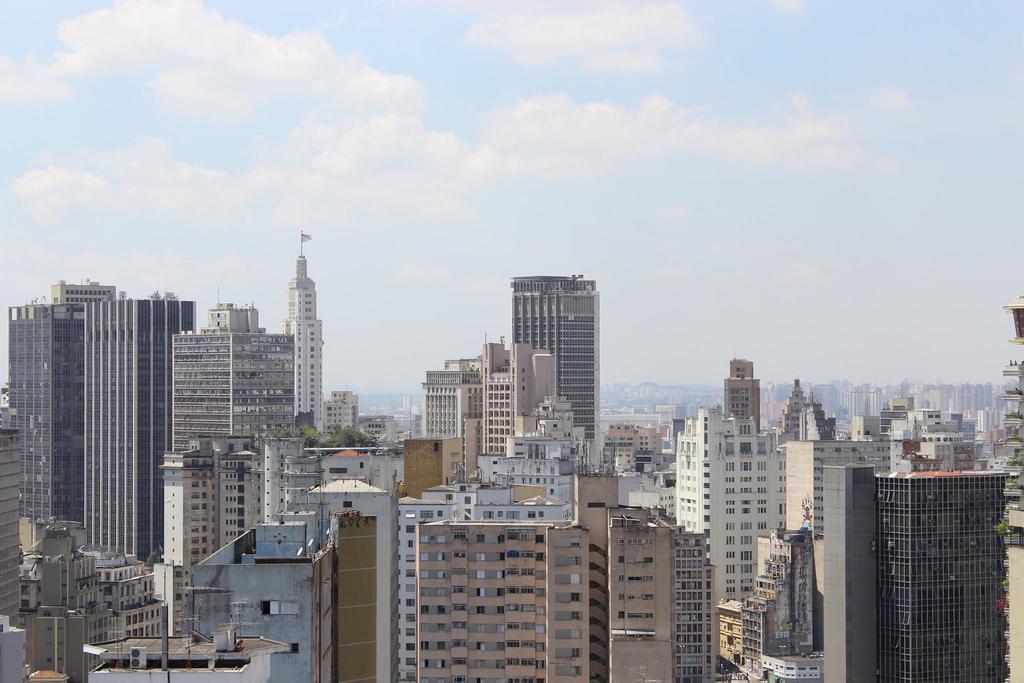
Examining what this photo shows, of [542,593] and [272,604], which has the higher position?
[272,604]

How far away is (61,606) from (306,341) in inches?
2982

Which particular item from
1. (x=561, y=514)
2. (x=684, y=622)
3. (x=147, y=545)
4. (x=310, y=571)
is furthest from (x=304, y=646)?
(x=147, y=545)

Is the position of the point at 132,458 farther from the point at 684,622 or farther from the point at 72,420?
the point at 684,622

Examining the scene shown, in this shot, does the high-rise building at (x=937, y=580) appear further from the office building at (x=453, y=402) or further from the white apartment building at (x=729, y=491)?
the office building at (x=453, y=402)

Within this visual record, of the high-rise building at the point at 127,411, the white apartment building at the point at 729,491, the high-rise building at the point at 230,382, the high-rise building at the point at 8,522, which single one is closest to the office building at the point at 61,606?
the high-rise building at the point at 8,522

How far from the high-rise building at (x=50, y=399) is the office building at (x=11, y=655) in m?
75.6

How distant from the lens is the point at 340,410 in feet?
443

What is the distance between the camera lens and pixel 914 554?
4591cm

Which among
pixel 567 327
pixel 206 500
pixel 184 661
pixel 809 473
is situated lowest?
pixel 206 500

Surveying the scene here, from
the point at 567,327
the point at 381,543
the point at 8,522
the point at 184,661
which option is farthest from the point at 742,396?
the point at 184,661

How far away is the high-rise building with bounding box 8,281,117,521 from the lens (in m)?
108

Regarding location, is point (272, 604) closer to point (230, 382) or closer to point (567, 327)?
point (230, 382)

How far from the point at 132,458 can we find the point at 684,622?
5123cm

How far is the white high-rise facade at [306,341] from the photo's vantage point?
13012cm
